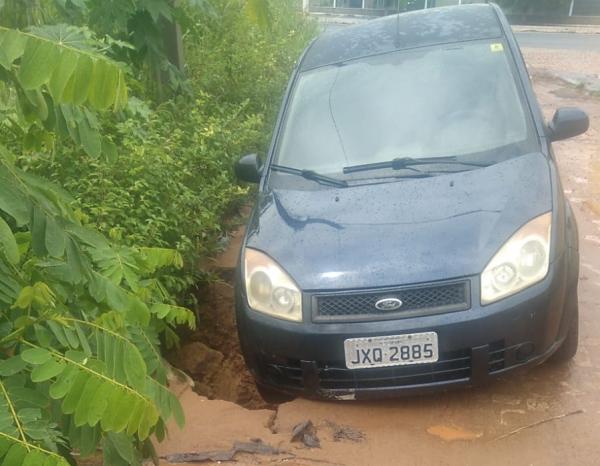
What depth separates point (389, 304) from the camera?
335 cm

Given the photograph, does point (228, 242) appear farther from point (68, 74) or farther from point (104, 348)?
point (68, 74)

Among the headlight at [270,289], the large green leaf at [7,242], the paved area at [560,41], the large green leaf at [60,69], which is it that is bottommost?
the paved area at [560,41]

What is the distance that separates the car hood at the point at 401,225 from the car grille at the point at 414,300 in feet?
0.15

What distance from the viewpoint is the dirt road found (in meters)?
3.35

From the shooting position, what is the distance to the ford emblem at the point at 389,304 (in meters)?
3.35

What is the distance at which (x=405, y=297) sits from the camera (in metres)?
3.35

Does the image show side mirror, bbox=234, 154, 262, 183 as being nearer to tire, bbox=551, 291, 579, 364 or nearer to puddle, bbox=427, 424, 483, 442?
puddle, bbox=427, 424, 483, 442

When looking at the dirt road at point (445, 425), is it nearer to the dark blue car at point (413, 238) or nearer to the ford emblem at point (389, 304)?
the dark blue car at point (413, 238)

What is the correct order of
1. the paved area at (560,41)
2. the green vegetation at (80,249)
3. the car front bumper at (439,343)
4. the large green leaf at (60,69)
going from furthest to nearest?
the paved area at (560,41), the car front bumper at (439,343), the green vegetation at (80,249), the large green leaf at (60,69)

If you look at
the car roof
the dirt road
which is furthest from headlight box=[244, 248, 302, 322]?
the car roof

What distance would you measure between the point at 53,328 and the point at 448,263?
1895 millimetres

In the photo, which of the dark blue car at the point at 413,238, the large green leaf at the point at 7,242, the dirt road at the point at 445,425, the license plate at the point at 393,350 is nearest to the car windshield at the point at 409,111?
the dark blue car at the point at 413,238

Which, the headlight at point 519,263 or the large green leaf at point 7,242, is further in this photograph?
the headlight at point 519,263

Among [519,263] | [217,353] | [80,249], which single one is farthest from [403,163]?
[80,249]
